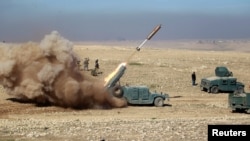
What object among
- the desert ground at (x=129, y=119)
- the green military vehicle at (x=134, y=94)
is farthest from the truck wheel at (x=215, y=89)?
the green military vehicle at (x=134, y=94)

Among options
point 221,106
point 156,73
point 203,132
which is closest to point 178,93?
point 221,106

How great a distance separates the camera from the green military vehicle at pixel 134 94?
30.8 metres

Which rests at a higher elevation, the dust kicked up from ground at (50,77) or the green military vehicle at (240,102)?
the dust kicked up from ground at (50,77)

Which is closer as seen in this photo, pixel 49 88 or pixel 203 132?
pixel 203 132

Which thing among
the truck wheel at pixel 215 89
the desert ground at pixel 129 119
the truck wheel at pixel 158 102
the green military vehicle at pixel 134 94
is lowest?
the desert ground at pixel 129 119

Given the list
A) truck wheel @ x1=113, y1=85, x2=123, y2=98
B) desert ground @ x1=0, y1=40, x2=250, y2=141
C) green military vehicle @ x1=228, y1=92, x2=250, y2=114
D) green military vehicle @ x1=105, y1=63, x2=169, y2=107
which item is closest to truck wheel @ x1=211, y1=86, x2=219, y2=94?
desert ground @ x1=0, y1=40, x2=250, y2=141

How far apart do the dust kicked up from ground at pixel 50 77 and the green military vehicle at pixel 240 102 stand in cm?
610

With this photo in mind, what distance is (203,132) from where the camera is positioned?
816 inches

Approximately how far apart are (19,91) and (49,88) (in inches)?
82.9

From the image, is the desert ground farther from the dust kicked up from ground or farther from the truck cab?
the dust kicked up from ground

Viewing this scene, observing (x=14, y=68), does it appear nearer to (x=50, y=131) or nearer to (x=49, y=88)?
(x=49, y=88)

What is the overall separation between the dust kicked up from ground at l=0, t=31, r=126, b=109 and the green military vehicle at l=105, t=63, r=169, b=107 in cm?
44

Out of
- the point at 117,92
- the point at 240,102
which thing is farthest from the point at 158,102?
the point at 240,102

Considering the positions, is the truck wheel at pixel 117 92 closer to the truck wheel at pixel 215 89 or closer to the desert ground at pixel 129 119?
the desert ground at pixel 129 119
